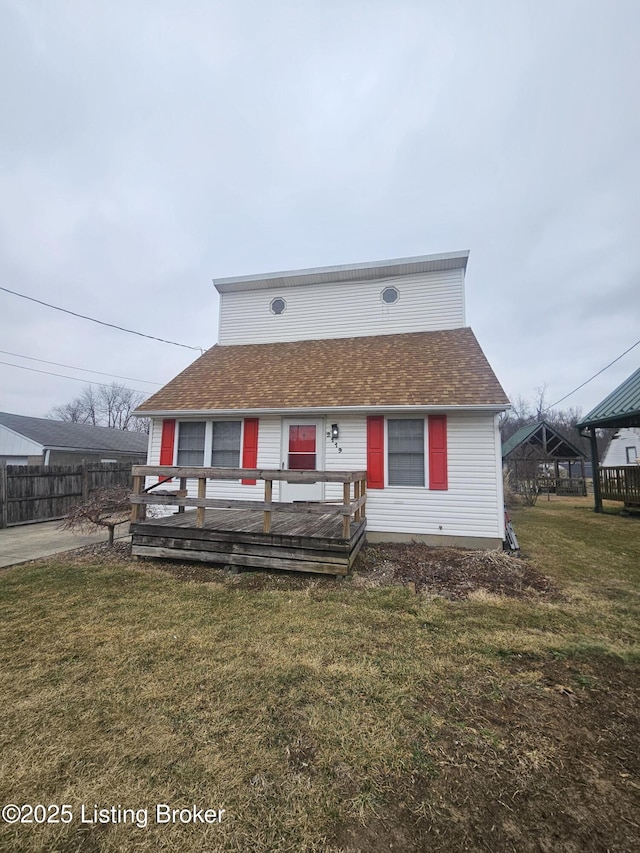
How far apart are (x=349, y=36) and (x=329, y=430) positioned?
11.3m

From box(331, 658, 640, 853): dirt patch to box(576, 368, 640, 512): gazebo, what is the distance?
1101cm

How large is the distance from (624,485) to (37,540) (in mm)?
18286

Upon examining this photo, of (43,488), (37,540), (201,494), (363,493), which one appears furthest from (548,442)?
(43,488)

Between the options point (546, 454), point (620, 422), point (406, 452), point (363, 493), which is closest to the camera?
point (363, 493)

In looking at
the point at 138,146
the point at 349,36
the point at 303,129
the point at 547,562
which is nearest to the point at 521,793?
the point at 547,562

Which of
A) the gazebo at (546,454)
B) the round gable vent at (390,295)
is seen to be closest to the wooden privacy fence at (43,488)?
the round gable vent at (390,295)

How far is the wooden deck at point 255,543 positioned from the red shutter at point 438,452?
6.50ft

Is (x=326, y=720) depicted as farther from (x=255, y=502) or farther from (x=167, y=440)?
(x=167, y=440)

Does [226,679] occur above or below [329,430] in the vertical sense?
below

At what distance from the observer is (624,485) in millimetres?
12461

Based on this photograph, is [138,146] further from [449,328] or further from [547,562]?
[547,562]

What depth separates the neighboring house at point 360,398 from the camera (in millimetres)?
7176

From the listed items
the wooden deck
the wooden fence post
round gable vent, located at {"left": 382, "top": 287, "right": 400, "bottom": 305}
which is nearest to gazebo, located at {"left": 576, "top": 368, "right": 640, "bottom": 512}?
round gable vent, located at {"left": 382, "top": 287, "right": 400, "bottom": 305}

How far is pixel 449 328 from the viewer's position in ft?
32.3
